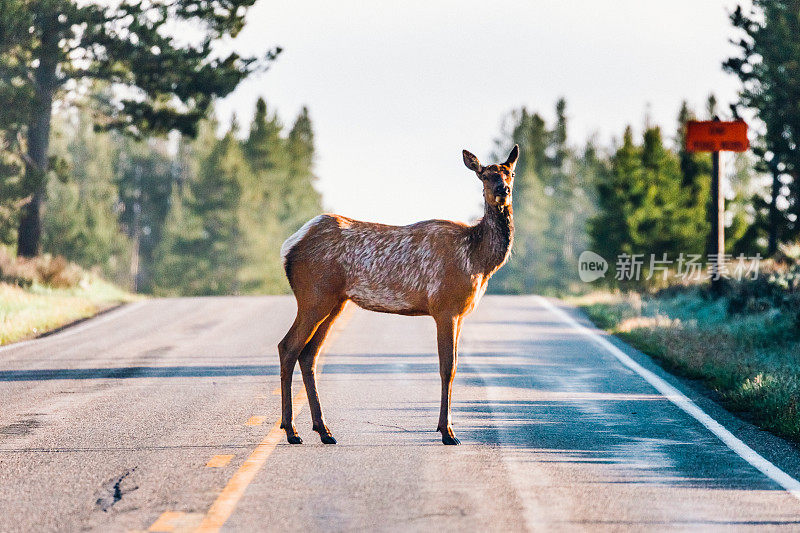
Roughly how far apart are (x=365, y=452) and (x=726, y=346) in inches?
372

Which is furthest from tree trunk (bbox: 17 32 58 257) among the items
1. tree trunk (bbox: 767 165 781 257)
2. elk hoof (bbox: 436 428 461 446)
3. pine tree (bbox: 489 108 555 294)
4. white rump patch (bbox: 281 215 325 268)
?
pine tree (bbox: 489 108 555 294)

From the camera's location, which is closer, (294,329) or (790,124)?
(294,329)

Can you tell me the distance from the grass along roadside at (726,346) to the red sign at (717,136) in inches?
128

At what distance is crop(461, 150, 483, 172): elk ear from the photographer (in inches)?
368

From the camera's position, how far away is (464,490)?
7.85 meters

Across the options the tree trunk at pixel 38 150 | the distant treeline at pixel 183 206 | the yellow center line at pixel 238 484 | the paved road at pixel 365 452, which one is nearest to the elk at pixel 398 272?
the yellow center line at pixel 238 484

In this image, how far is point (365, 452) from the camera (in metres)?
9.26

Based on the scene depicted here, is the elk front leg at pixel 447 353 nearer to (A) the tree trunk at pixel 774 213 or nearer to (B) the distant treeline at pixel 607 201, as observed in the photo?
(A) the tree trunk at pixel 774 213

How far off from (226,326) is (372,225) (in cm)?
1301

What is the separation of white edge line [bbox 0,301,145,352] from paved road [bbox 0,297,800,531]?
192 centimetres

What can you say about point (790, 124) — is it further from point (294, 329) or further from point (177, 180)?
point (177, 180)

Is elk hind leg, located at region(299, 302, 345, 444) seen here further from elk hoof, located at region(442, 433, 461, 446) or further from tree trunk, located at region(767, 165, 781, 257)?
tree trunk, located at region(767, 165, 781, 257)

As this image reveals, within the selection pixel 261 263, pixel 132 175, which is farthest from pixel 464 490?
pixel 132 175

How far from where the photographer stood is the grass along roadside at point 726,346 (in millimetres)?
11797
